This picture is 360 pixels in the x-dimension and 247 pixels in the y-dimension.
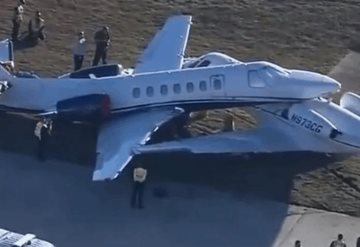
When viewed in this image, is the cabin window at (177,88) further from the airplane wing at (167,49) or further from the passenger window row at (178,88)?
the airplane wing at (167,49)

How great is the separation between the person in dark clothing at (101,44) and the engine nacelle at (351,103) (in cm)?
712

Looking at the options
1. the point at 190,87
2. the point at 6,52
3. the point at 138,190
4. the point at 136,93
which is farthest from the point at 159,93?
the point at 6,52

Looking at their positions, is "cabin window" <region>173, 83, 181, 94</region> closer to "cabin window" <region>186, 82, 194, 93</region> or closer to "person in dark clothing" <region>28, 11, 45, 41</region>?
"cabin window" <region>186, 82, 194, 93</region>

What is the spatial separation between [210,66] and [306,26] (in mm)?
9676

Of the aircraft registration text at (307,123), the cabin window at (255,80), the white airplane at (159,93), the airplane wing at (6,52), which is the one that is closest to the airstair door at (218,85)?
the white airplane at (159,93)

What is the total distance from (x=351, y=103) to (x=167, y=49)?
504cm

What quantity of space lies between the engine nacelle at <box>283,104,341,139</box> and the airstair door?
5.12 feet

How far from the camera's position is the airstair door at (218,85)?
29.8 meters

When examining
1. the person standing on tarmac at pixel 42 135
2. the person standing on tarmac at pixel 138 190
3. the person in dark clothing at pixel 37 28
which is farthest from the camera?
the person in dark clothing at pixel 37 28

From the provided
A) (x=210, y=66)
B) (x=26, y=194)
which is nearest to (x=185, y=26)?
(x=210, y=66)

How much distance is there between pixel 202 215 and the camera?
27.7m

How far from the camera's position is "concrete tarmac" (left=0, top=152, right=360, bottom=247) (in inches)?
1048

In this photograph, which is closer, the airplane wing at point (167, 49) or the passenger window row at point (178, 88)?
the passenger window row at point (178, 88)

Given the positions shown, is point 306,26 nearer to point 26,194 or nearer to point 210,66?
point 210,66
